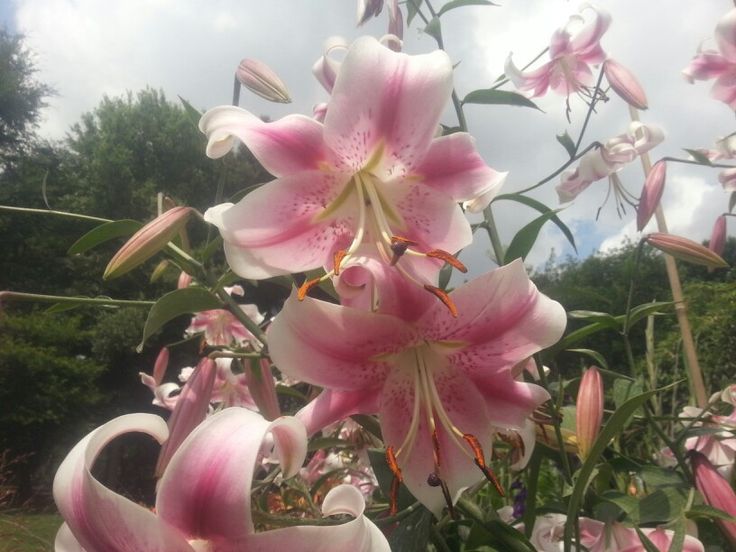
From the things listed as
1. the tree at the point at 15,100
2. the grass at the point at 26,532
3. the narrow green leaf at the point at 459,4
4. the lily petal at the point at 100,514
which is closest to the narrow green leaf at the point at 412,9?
the narrow green leaf at the point at 459,4

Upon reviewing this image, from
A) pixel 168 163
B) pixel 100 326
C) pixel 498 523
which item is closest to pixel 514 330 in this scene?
pixel 498 523

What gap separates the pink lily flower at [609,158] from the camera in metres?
0.66

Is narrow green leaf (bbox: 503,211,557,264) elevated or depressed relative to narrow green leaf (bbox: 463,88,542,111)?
depressed

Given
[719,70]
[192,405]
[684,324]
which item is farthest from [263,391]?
[719,70]

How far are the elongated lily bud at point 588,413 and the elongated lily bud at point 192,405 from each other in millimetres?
236

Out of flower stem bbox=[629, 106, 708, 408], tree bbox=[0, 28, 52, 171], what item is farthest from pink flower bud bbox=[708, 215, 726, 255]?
tree bbox=[0, 28, 52, 171]

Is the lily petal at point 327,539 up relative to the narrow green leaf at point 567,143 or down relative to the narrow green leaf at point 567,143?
down

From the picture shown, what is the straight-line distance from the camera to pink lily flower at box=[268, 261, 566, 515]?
1.03 feet

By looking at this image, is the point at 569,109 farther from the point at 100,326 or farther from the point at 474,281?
the point at 100,326

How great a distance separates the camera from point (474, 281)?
A: 0.32 meters

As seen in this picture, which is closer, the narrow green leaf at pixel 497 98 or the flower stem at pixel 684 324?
the narrow green leaf at pixel 497 98

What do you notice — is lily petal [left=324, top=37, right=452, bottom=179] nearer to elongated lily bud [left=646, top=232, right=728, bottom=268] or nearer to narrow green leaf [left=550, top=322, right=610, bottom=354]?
narrow green leaf [left=550, top=322, right=610, bottom=354]

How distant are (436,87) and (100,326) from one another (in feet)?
25.8

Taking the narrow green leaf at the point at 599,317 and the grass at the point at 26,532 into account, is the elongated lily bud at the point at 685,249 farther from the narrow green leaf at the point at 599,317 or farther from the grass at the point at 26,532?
the grass at the point at 26,532
